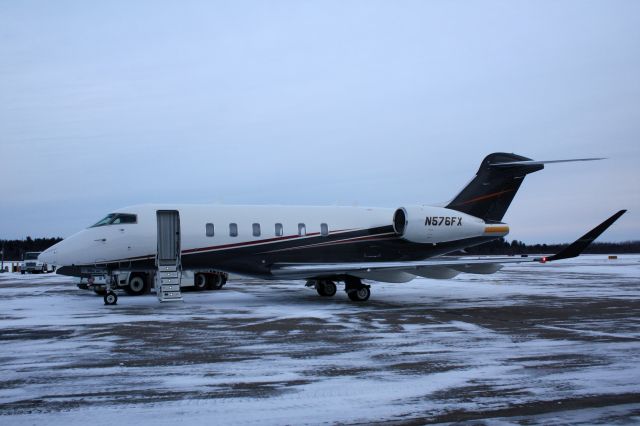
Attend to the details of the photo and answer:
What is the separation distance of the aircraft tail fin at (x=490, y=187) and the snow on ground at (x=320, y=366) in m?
6.51

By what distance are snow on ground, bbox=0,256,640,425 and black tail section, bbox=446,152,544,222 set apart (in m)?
6.51

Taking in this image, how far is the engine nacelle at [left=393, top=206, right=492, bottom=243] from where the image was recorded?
2044cm

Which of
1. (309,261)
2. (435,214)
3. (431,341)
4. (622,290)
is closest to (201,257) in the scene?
(309,261)

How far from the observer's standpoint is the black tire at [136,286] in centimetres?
2305

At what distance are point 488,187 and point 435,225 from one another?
2.60 m

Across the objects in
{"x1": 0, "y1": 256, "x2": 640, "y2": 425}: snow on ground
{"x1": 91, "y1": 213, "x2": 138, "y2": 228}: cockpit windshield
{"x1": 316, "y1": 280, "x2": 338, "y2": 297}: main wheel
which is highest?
{"x1": 91, "y1": 213, "x2": 138, "y2": 228}: cockpit windshield

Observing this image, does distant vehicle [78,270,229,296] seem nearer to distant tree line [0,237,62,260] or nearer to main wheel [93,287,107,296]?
main wheel [93,287,107,296]

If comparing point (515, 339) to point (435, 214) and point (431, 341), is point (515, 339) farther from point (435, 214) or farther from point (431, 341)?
point (435, 214)

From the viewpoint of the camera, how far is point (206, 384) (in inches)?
281

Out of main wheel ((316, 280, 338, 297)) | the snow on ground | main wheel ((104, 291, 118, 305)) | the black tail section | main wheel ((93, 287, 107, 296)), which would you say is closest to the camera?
the snow on ground

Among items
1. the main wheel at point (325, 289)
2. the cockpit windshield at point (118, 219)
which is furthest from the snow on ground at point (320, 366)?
the main wheel at point (325, 289)

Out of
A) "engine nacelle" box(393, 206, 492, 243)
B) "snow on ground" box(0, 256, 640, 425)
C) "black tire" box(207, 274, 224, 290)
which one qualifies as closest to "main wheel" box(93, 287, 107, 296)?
"black tire" box(207, 274, 224, 290)

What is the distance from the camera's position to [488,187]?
21.6 meters

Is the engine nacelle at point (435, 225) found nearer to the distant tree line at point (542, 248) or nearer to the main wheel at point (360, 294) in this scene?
the main wheel at point (360, 294)
